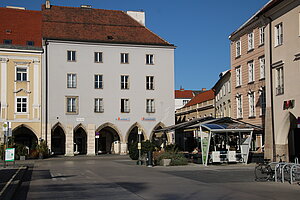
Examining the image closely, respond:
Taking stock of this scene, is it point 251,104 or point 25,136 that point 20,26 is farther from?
point 251,104

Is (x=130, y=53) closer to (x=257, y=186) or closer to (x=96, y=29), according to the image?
(x=96, y=29)

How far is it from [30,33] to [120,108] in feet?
45.9

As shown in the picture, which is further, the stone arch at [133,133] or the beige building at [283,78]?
the stone arch at [133,133]

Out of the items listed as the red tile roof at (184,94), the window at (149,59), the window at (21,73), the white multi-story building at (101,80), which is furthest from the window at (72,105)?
the red tile roof at (184,94)

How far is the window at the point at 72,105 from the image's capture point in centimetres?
5400

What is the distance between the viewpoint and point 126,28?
59.6 meters

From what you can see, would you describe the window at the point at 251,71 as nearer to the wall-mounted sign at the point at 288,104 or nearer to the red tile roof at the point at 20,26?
the wall-mounted sign at the point at 288,104

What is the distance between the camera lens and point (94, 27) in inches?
2280

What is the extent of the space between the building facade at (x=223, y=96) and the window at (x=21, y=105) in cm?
2274

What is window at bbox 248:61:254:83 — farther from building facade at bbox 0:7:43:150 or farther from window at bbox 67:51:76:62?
building facade at bbox 0:7:43:150

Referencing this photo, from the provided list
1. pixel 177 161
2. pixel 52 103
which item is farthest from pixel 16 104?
pixel 177 161

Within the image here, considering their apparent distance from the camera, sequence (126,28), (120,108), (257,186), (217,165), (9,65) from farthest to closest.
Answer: (126,28)
(120,108)
(9,65)
(217,165)
(257,186)

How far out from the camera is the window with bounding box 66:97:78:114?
177 ft

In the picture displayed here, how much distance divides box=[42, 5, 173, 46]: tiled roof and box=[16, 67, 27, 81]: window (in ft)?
15.6
